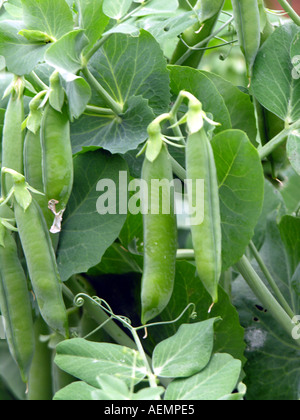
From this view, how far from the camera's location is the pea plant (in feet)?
1.84

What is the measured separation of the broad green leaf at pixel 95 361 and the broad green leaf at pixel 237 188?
0.15 meters

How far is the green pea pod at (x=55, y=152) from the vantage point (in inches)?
23.1

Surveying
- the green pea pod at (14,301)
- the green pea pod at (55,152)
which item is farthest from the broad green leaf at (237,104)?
the green pea pod at (14,301)

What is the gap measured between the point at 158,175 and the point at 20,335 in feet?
0.75

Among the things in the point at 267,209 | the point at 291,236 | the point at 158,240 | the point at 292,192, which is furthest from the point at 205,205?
the point at 292,192

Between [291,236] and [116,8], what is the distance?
36 centimetres

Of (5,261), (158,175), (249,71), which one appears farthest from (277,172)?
(5,261)

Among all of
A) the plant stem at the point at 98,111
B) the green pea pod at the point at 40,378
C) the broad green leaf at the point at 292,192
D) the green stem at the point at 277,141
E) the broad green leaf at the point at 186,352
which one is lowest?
the green pea pod at the point at 40,378

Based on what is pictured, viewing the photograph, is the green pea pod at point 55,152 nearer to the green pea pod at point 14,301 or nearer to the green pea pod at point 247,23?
the green pea pod at point 14,301

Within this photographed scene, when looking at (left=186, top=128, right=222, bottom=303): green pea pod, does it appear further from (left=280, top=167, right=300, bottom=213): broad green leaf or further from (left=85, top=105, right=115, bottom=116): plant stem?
(left=280, top=167, right=300, bottom=213): broad green leaf

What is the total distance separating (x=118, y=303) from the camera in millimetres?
756

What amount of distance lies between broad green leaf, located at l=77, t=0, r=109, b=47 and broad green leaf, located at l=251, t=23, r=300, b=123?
0.63 ft
